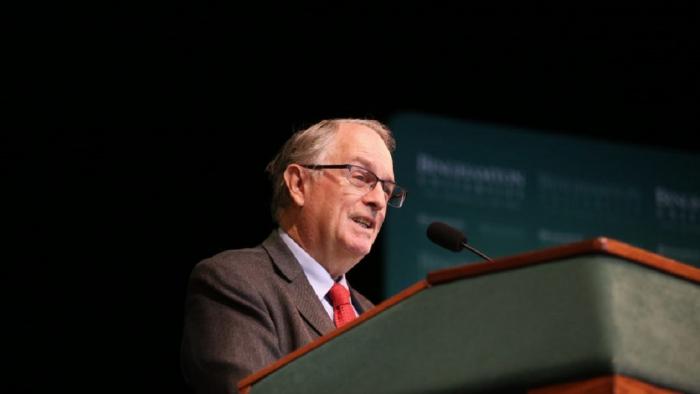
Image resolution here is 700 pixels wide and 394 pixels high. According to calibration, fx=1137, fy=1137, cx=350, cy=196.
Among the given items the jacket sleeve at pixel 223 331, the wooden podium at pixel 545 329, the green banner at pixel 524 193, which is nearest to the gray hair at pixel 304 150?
the jacket sleeve at pixel 223 331

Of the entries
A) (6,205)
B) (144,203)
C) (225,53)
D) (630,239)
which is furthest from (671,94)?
(6,205)

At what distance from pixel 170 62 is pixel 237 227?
73cm

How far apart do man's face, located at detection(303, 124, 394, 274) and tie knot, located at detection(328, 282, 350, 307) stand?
8 centimetres

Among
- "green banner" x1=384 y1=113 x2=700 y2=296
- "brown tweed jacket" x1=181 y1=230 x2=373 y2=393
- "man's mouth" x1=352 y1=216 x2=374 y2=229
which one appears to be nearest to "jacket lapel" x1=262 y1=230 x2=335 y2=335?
"brown tweed jacket" x1=181 y1=230 x2=373 y2=393

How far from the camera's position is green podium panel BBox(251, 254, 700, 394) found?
4.72 feet

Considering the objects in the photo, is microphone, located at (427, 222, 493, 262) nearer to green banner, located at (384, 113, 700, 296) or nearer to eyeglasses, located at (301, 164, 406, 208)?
eyeglasses, located at (301, 164, 406, 208)

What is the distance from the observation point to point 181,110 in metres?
4.66

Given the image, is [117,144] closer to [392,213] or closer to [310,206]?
[392,213]

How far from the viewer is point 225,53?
479 centimetres

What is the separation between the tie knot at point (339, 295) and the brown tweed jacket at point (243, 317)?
0.42ft

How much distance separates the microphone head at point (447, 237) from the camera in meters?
2.46

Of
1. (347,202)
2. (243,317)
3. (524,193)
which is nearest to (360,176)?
(347,202)

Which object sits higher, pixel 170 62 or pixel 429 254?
pixel 170 62

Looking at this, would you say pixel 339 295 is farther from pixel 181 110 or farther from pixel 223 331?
pixel 181 110
